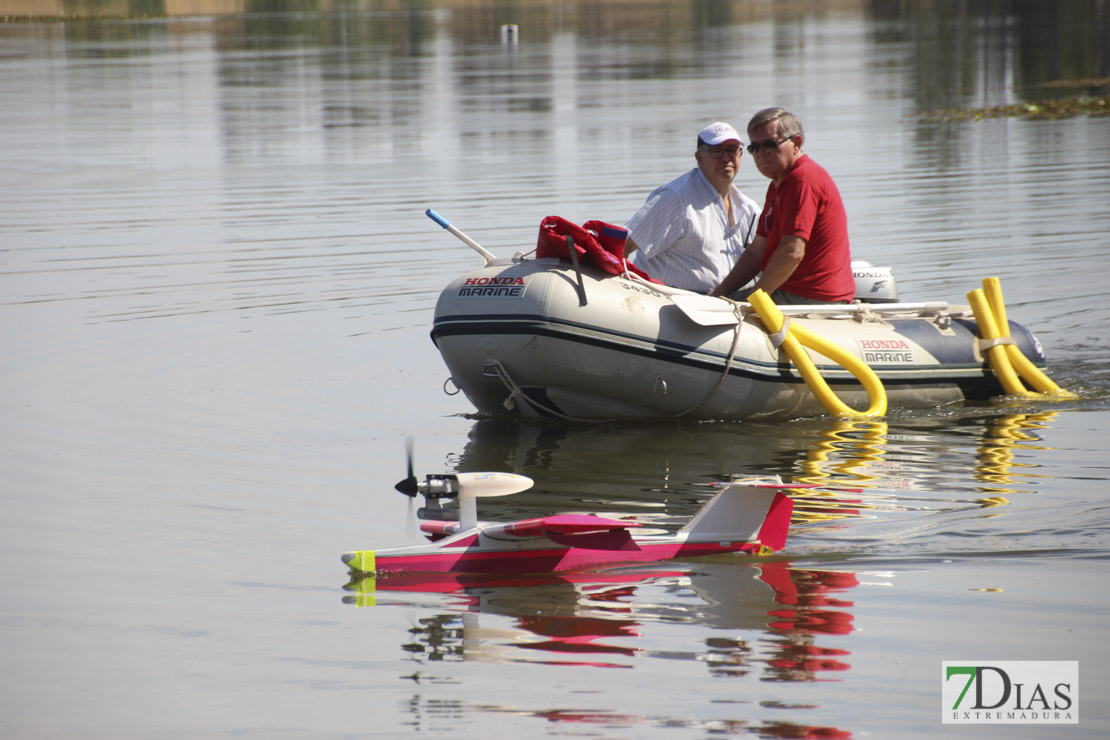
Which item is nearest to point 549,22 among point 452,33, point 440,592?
point 452,33

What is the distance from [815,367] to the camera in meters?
6.81

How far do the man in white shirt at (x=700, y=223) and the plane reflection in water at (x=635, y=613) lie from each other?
2.43 m

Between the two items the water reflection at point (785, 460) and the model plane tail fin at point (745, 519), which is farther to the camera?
the water reflection at point (785, 460)

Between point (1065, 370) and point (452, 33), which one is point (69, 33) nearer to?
point (452, 33)

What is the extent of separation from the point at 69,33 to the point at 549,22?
55.3ft

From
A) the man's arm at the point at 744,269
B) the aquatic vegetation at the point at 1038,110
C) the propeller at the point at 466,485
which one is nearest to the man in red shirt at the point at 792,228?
the man's arm at the point at 744,269

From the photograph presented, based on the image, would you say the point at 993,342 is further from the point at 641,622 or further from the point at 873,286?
the point at 641,622

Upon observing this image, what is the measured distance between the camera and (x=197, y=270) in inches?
447

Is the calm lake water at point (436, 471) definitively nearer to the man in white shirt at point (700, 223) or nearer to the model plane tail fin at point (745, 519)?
the model plane tail fin at point (745, 519)

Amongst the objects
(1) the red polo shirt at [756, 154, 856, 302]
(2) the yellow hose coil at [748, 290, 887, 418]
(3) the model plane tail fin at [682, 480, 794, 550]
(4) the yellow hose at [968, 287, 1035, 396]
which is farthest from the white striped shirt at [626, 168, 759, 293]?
(3) the model plane tail fin at [682, 480, 794, 550]

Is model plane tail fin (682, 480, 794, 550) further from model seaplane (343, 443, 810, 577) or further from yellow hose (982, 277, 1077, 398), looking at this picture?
yellow hose (982, 277, 1077, 398)

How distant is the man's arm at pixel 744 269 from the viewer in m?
6.93

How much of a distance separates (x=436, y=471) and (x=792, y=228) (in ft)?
6.54

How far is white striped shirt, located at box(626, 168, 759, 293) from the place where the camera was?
673 cm
